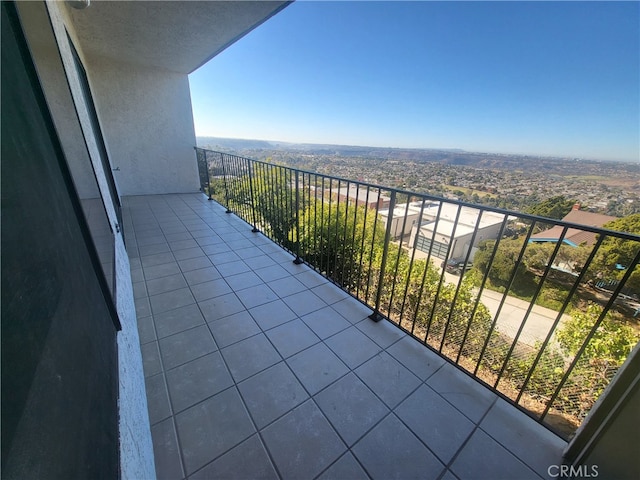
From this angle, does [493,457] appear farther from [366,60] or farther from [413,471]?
[366,60]

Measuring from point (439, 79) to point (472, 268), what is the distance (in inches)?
751

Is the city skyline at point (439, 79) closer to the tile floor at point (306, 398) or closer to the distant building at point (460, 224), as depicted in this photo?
the distant building at point (460, 224)

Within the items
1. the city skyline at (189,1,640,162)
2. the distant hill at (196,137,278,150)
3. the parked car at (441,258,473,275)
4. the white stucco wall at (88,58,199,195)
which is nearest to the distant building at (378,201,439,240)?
the parked car at (441,258,473,275)

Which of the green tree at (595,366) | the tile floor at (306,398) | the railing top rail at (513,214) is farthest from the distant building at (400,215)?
the green tree at (595,366)

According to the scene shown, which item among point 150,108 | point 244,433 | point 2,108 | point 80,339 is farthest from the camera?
point 150,108

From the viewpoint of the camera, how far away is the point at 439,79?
1748cm

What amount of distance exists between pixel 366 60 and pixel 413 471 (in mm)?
18984

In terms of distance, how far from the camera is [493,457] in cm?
126

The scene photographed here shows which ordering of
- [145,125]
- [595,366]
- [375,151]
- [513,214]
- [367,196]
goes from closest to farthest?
1. [513,214]
2. [367,196]
3. [595,366]
4. [145,125]
5. [375,151]

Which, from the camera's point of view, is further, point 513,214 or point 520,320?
point 520,320

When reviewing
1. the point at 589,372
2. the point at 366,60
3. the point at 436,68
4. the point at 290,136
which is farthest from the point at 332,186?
the point at 290,136

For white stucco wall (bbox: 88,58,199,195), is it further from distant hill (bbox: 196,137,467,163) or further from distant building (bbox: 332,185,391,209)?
distant building (bbox: 332,185,391,209)

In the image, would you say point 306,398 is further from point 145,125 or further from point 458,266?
point 145,125

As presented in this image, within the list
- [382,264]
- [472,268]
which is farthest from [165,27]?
[472,268]
